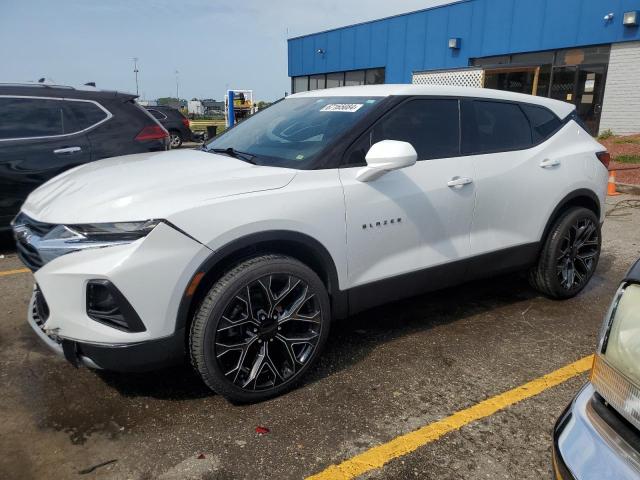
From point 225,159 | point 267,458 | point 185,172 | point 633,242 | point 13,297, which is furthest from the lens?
point 633,242

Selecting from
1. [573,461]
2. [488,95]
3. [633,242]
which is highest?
[488,95]

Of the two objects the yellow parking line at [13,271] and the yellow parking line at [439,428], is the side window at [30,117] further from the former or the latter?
the yellow parking line at [439,428]

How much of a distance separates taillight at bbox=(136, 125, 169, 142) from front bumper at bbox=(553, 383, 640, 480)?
16.7 ft

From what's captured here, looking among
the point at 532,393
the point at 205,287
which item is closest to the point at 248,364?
the point at 205,287

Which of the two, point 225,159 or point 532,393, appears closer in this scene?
point 532,393

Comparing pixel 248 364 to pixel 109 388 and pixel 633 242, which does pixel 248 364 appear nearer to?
pixel 109 388

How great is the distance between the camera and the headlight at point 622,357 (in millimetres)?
1376

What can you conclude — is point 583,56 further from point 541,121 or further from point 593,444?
point 593,444

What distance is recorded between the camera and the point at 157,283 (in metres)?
2.29

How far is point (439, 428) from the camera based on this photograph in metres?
2.52

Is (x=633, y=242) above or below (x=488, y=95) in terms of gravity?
below

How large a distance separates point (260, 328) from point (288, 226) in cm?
55

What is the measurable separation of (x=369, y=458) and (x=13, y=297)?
3.30 metres

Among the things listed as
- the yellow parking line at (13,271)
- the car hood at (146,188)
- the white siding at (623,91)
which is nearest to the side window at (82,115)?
the yellow parking line at (13,271)
